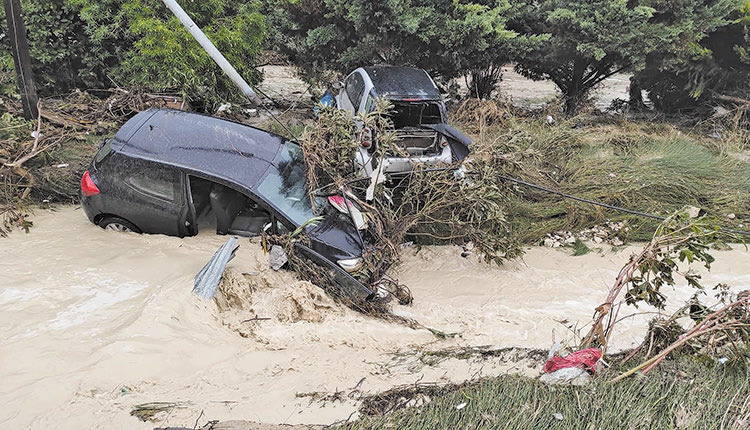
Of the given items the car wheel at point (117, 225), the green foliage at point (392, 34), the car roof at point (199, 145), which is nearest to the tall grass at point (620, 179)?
the green foliage at point (392, 34)

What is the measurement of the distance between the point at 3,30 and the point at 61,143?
3624 mm

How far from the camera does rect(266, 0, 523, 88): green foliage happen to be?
966cm

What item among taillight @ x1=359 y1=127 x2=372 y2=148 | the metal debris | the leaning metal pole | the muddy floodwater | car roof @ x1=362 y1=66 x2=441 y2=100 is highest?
the leaning metal pole

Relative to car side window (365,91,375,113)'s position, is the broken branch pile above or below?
below

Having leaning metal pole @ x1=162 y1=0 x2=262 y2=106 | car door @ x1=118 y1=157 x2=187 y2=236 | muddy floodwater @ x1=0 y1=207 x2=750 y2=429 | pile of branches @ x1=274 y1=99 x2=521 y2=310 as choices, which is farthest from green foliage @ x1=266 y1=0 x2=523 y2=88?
car door @ x1=118 y1=157 x2=187 y2=236

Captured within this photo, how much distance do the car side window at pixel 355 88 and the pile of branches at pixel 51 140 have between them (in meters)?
2.98

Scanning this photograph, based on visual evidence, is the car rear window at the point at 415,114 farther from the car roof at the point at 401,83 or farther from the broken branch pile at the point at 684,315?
the broken branch pile at the point at 684,315

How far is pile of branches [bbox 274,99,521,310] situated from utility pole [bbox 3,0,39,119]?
4.69 metres

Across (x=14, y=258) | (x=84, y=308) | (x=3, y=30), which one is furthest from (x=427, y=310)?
(x=3, y=30)

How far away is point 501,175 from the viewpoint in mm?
6059

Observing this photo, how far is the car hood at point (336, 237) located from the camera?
15.9ft

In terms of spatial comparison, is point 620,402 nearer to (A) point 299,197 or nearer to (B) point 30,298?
(A) point 299,197

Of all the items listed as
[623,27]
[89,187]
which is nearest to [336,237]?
[89,187]

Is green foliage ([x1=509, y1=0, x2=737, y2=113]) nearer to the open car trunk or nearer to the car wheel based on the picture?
the open car trunk
